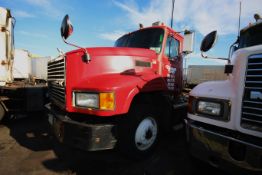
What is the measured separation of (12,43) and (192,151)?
21.3 feet

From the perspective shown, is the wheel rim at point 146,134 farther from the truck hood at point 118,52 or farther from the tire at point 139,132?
the truck hood at point 118,52

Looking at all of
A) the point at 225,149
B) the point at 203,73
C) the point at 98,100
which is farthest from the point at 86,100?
the point at 203,73

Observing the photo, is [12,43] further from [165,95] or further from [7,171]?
[165,95]

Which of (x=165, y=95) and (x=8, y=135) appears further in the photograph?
(x=8, y=135)

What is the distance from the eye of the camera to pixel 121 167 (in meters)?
3.32

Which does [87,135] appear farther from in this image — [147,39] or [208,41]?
[147,39]

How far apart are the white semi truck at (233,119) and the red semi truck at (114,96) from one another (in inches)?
38.1

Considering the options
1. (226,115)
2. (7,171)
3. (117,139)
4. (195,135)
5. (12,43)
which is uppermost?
(12,43)

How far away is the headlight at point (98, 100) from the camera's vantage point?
2812 millimetres

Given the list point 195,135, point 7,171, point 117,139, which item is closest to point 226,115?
point 195,135

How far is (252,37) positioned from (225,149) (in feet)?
7.43

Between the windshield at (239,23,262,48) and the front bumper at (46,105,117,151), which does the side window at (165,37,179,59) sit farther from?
the front bumper at (46,105,117,151)

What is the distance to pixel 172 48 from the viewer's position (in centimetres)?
462

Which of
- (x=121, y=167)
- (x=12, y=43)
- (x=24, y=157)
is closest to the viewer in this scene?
(x=121, y=167)
